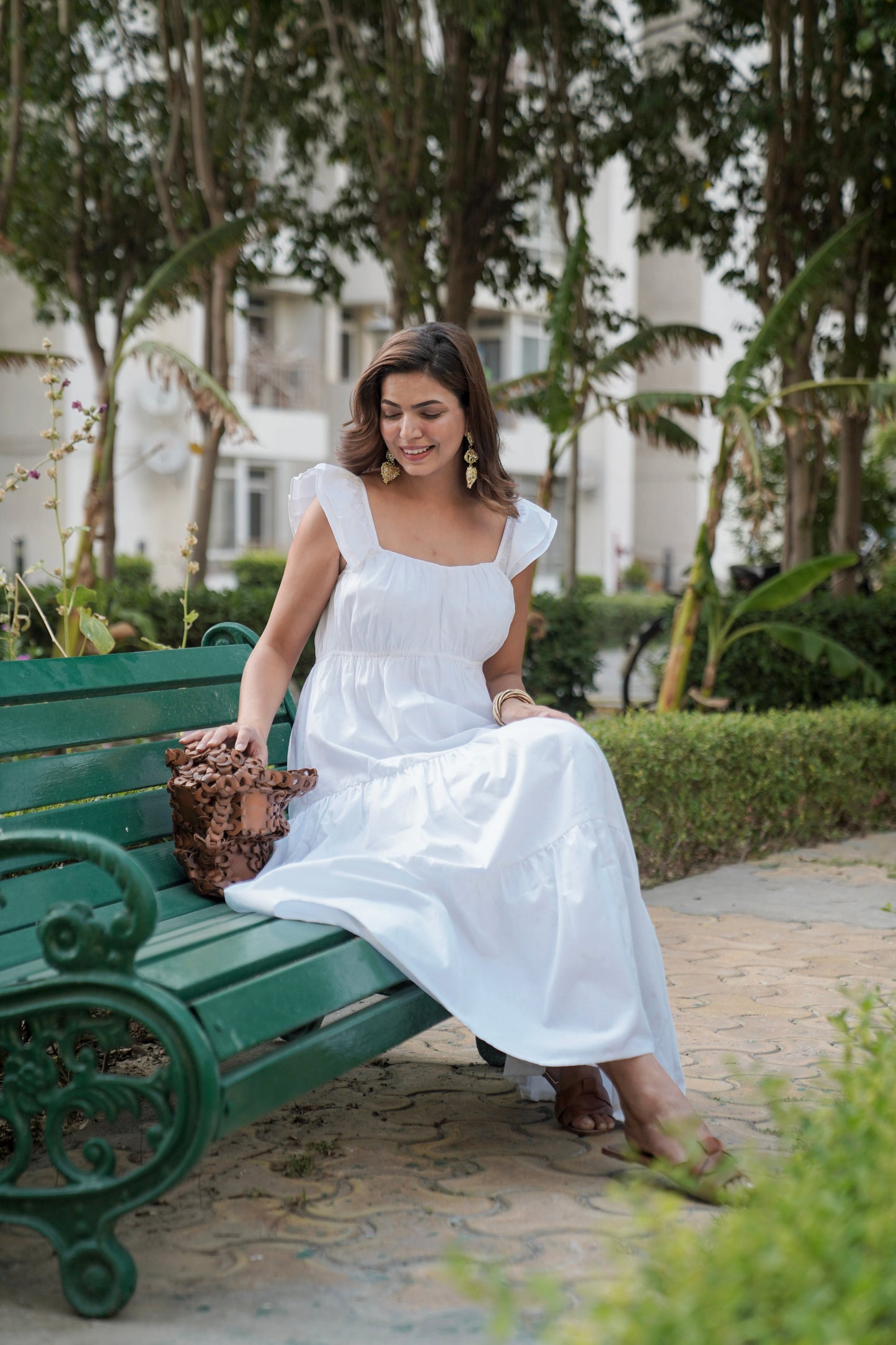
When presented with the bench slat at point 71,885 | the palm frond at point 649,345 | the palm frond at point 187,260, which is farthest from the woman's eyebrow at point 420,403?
the palm frond at point 187,260

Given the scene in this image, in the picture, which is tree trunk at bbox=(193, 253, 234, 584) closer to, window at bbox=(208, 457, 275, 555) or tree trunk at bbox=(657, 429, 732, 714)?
tree trunk at bbox=(657, 429, 732, 714)

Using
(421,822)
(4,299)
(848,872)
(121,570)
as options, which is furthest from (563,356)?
(4,299)

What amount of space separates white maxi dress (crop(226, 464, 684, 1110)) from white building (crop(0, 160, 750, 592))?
1561 cm

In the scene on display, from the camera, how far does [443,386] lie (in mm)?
3463

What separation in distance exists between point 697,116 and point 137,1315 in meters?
11.3

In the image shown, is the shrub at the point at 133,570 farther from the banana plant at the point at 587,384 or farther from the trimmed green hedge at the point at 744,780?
the trimmed green hedge at the point at 744,780

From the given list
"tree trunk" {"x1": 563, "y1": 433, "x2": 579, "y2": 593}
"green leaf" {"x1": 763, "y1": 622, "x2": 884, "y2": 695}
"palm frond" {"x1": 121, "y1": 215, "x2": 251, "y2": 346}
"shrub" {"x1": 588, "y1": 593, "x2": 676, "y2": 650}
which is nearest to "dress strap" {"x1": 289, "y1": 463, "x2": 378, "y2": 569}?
"green leaf" {"x1": 763, "y1": 622, "x2": 884, "y2": 695}

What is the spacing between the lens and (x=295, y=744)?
11.6ft

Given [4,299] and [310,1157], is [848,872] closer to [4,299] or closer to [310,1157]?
[310,1157]

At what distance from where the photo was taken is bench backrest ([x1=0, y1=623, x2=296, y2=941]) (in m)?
2.94

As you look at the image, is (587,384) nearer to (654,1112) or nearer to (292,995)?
(654,1112)

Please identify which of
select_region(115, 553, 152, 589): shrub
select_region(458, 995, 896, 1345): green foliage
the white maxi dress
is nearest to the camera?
select_region(458, 995, 896, 1345): green foliage

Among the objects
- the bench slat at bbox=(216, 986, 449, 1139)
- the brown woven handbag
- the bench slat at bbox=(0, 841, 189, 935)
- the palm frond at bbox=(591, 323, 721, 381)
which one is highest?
the palm frond at bbox=(591, 323, 721, 381)

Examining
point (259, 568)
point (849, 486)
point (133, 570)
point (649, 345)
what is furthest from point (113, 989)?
point (133, 570)
